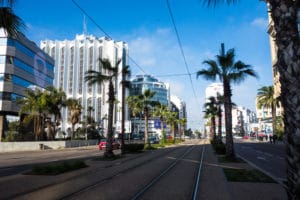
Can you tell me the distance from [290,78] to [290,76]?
Answer: 3 cm

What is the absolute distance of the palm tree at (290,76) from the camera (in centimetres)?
463

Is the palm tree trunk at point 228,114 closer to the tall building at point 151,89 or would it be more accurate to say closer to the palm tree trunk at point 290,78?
the palm tree trunk at point 290,78

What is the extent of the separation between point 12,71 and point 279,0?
172 feet

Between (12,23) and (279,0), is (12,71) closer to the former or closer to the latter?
(12,23)

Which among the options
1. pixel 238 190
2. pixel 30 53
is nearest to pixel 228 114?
pixel 238 190

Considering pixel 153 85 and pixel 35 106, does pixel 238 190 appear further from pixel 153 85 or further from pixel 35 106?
pixel 153 85

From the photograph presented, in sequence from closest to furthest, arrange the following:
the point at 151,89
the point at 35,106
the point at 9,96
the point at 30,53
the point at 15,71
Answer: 1. the point at 35,106
2. the point at 9,96
3. the point at 15,71
4. the point at 30,53
5. the point at 151,89

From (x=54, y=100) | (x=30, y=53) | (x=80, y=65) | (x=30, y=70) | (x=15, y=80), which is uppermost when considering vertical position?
(x=80, y=65)

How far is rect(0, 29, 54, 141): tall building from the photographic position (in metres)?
49.2

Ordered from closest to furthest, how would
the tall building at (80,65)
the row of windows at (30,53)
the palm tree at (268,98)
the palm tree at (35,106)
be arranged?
the palm tree at (35,106) < the row of windows at (30,53) < the palm tree at (268,98) < the tall building at (80,65)

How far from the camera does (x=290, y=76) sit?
4809mm

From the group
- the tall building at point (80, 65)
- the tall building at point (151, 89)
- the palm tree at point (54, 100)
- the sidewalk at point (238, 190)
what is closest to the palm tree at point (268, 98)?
the palm tree at point (54, 100)

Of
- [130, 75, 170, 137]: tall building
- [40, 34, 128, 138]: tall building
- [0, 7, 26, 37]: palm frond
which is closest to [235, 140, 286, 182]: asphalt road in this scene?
[0, 7, 26, 37]: palm frond

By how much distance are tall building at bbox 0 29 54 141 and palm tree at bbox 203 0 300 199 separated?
4691cm
